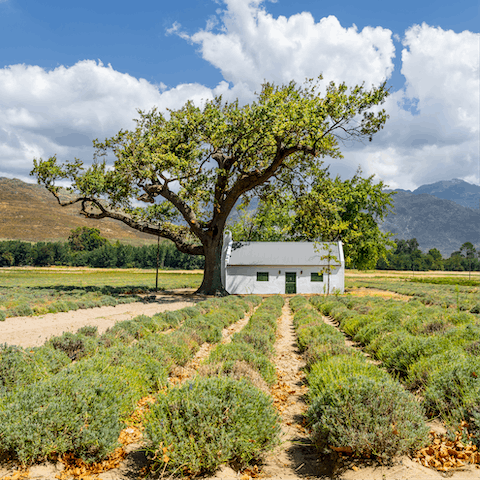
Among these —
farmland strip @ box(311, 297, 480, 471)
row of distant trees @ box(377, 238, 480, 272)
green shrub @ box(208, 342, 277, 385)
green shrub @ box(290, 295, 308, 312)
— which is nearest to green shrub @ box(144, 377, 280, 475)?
farmland strip @ box(311, 297, 480, 471)

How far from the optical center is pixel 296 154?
24312 mm

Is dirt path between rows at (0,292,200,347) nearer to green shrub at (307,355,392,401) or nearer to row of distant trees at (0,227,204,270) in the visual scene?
green shrub at (307,355,392,401)

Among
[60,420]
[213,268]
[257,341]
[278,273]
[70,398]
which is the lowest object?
[257,341]

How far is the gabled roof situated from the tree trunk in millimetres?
4798

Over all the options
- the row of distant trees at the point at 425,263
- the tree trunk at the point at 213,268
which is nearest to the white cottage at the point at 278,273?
the tree trunk at the point at 213,268

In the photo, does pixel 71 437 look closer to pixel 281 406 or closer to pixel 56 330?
pixel 281 406

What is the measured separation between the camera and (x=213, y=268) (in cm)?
2577

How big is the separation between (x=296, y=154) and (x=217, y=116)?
6.39 m

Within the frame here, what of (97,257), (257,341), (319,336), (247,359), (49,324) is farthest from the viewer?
(97,257)

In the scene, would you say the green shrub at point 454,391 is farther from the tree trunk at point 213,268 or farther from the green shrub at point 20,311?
the tree trunk at point 213,268

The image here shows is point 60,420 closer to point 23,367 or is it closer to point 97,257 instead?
point 23,367

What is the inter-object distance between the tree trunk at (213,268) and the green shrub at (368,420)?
21.3m

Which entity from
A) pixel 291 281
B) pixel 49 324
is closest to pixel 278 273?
pixel 291 281

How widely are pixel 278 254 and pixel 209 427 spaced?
28.9 meters
